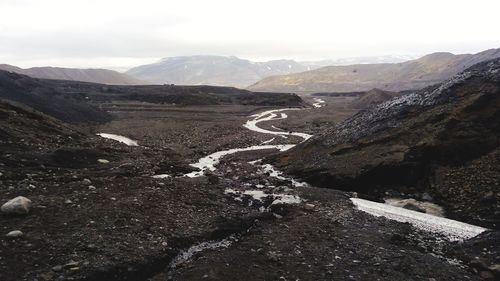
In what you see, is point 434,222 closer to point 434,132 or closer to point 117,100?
point 434,132

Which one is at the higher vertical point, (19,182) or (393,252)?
(19,182)

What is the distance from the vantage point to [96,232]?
16219mm

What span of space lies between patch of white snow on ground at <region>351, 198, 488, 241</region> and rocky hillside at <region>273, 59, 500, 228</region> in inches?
48.4

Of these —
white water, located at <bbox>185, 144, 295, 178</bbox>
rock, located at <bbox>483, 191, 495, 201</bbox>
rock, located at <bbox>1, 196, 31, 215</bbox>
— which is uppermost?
rock, located at <bbox>1, 196, 31, 215</bbox>

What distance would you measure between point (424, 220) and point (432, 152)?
8389 mm

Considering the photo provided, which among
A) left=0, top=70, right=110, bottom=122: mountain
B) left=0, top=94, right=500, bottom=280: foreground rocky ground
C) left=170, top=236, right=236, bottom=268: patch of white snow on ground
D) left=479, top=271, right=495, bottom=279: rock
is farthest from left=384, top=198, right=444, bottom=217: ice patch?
left=0, top=70, right=110, bottom=122: mountain

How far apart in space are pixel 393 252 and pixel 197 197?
1029 cm

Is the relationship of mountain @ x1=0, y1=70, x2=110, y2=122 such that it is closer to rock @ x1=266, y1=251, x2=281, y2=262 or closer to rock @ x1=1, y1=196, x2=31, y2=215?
rock @ x1=1, y1=196, x2=31, y2=215

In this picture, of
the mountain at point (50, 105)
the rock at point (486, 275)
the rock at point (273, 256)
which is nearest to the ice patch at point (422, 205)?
the rock at point (486, 275)

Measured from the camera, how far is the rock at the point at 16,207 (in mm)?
16703

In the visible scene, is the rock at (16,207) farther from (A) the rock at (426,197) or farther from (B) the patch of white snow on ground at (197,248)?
(A) the rock at (426,197)

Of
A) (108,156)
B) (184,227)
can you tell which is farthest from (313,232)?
(108,156)

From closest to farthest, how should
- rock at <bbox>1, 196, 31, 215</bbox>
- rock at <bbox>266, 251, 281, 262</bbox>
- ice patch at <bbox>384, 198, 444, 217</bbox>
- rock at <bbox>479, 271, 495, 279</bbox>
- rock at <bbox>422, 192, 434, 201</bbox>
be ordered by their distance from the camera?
rock at <bbox>479, 271, 495, 279</bbox> → rock at <bbox>266, 251, 281, 262</bbox> → rock at <bbox>1, 196, 31, 215</bbox> → ice patch at <bbox>384, 198, 444, 217</bbox> → rock at <bbox>422, 192, 434, 201</bbox>

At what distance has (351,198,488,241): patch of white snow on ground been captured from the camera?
19844mm
